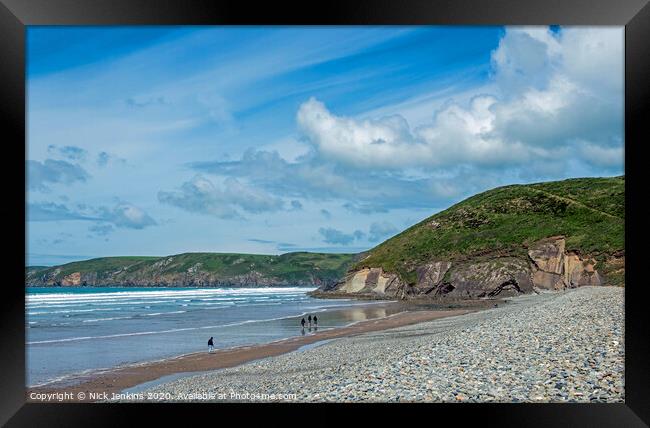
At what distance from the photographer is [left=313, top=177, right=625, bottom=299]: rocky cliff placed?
46625 mm

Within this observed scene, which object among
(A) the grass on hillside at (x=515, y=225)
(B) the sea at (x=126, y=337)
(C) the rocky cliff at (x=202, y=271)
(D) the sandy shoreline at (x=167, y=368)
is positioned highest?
(A) the grass on hillside at (x=515, y=225)

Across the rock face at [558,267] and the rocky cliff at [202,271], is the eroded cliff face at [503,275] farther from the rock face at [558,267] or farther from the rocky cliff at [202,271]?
the rocky cliff at [202,271]

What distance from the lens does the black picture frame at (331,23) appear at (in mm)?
6652

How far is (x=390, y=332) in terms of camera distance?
24078 millimetres

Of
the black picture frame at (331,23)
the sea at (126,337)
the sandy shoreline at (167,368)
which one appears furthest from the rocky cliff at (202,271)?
the black picture frame at (331,23)

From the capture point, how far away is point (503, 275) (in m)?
49.8

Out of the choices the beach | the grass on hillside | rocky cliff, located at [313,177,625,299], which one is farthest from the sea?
the grass on hillside

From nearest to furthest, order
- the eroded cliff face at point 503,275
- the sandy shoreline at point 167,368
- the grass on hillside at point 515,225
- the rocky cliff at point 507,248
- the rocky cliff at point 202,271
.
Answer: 1. the sandy shoreline at point 167,368
2. the eroded cliff face at point 503,275
3. the rocky cliff at point 507,248
4. the grass on hillside at point 515,225
5. the rocky cliff at point 202,271

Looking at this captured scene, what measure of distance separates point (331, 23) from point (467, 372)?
6299 mm

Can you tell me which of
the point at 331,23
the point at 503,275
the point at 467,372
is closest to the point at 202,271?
the point at 503,275

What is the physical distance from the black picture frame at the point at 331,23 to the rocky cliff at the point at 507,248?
3949 cm

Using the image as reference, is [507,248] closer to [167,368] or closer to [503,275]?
[503,275]

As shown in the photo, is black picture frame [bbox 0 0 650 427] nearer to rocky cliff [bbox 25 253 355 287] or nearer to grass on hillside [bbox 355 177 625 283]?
grass on hillside [bbox 355 177 625 283]

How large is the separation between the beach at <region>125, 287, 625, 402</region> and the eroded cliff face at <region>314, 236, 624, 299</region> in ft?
98.2
